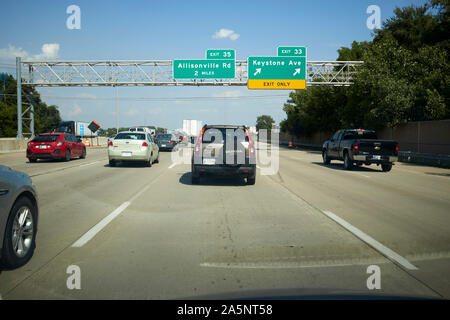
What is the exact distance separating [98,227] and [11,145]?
32.0 meters

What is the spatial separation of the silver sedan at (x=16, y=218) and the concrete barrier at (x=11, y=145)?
31332 mm

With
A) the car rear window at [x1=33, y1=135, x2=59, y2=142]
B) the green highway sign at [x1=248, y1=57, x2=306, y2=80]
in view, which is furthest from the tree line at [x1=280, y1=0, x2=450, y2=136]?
the car rear window at [x1=33, y1=135, x2=59, y2=142]

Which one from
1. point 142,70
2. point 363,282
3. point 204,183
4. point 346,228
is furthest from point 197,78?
point 363,282

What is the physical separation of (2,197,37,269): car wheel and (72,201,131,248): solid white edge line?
763 mm

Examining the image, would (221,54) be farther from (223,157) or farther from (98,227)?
(98,227)

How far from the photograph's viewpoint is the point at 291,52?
34.8m

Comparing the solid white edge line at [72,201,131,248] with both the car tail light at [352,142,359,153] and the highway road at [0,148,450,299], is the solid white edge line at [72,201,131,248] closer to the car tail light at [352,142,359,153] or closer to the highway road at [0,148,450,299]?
the highway road at [0,148,450,299]

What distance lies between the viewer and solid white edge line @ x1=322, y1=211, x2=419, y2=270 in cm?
465

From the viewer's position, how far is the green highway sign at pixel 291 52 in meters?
34.6

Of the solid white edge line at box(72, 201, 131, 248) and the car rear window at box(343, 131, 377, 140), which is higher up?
the car rear window at box(343, 131, 377, 140)

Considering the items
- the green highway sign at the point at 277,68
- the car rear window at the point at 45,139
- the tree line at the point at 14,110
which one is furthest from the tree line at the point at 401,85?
the tree line at the point at 14,110

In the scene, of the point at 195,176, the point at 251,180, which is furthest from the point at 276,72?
the point at 195,176

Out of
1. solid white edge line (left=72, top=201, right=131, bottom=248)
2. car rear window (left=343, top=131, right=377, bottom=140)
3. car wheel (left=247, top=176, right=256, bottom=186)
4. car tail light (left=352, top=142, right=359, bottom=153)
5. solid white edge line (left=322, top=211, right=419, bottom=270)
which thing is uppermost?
car rear window (left=343, top=131, right=377, bottom=140)

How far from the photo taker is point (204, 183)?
12547mm
